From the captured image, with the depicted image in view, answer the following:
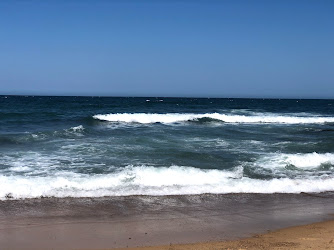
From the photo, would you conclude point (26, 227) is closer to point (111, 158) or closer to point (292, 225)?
point (292, 225)

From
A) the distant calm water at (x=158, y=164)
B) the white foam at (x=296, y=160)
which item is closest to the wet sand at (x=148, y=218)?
the distant calm water at (x=158, y=164)

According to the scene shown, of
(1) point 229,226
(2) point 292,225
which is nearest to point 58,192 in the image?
(1) point 229,226

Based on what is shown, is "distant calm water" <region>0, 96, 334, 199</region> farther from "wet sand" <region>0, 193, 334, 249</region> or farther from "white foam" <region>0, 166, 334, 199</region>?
"wet sand" <region>0, 193, 334, 249</region>

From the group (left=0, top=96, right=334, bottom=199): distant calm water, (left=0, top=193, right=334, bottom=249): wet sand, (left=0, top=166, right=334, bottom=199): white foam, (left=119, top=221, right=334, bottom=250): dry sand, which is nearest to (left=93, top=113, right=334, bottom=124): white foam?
(left=0, top=96, right=334, bottom=199): distant calm water

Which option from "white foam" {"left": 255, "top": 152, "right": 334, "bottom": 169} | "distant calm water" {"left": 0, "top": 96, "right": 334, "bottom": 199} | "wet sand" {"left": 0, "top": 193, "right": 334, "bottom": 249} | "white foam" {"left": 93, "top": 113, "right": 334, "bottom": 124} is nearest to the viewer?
"wet sand" {"left": 0, "top": 193, "right": 334, "bottom": 249}

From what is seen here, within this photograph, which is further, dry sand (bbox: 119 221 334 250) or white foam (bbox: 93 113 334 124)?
white foam (bbox: 93 113 334 124)

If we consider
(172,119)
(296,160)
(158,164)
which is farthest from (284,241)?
(172,119)

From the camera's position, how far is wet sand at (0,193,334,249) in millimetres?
5984

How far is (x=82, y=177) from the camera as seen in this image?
9.74 metres

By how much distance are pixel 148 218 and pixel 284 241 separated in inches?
95.4

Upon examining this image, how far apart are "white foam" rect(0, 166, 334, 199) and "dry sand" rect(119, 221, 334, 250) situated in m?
2.85

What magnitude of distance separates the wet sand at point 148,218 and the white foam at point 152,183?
379mm

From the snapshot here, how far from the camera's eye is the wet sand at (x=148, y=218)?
5.98 metres

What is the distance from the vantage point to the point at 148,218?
7082 mm
